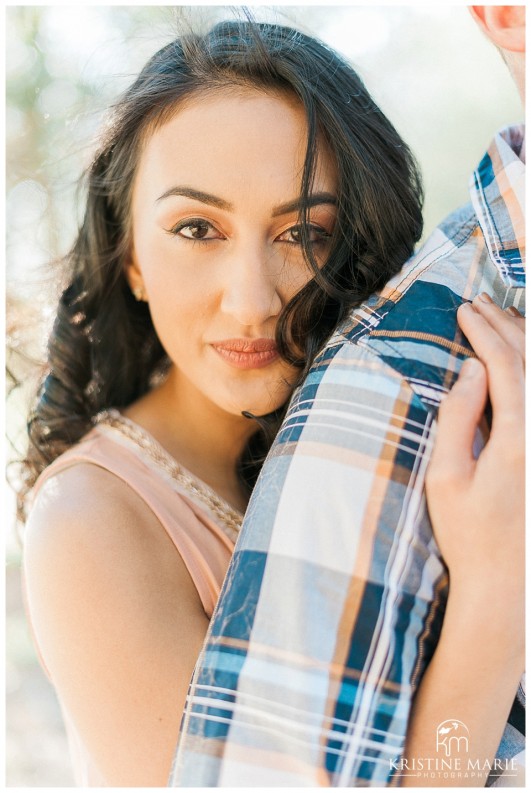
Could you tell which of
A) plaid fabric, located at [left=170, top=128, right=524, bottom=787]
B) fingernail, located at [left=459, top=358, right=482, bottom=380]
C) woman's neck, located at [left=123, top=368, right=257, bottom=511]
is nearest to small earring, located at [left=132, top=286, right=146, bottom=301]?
woman's neck, located at [left=123, top=368, right=257, bottom=511]

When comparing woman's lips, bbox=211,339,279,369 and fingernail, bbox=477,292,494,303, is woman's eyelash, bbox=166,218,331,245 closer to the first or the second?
woman's lips, bbox=211,339,279,369

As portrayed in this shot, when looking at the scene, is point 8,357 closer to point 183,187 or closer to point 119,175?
point 119,175

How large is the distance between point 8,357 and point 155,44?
0.93 metres

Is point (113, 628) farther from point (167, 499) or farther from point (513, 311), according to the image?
point (513, 311)

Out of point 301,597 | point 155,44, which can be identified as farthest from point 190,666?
point 155,44

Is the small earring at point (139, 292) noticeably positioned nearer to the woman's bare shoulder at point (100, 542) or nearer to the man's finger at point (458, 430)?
the woman's bare shoulder at point (100, 542)

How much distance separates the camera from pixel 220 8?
1.66 m

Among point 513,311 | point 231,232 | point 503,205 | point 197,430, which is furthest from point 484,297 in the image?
point 197,430

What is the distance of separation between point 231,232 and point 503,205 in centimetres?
50

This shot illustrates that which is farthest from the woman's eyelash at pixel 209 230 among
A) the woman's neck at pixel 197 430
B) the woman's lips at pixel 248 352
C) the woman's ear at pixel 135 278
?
the woman's neck at pixel 197 430

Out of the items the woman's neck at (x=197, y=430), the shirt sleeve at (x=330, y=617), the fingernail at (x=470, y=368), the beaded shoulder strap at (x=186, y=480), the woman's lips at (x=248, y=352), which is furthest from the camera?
the woman's neck at (x=197, y=430)

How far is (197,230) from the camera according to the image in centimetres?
152

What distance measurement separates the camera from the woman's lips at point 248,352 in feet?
5.01

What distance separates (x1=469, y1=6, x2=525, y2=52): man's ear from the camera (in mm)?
1242
